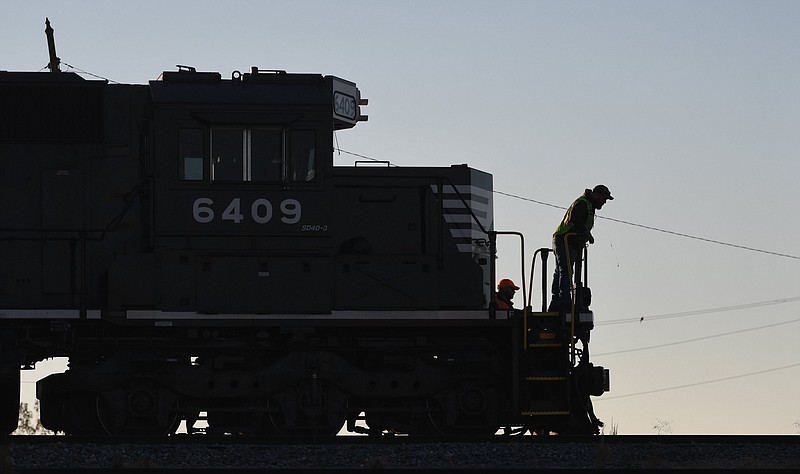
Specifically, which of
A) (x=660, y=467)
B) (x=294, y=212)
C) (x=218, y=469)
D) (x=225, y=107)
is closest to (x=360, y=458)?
(x=218, y=469)

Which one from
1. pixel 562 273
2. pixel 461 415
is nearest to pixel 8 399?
pixel 461 415

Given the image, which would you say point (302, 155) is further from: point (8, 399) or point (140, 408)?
point (8, 399)

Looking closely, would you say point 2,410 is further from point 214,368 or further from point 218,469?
point 218,469

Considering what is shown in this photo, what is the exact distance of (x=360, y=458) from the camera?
11773mm

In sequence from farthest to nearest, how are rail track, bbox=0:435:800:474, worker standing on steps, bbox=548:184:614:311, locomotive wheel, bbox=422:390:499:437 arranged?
1. worker standing on steps, bbox=548:184:614:311
2. locomotive wheel, bbox=422:390:499:437
3. rail track, bbox=0:435:800:474

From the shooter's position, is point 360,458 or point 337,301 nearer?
point 360,458

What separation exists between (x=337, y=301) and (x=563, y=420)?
3.21 meters

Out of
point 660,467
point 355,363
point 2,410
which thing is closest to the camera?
point 660,467

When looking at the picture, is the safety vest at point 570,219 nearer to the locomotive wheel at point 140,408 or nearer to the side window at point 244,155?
the side window at point 244,155

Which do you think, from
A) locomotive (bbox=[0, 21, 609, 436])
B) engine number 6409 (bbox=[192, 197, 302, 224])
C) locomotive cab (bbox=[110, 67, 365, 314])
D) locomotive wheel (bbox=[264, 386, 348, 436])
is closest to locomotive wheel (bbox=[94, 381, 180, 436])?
locomotive (bbox=[0, 21, 609, 436])

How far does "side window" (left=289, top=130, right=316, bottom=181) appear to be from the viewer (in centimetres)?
1456

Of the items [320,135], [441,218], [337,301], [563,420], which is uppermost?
[320,135]

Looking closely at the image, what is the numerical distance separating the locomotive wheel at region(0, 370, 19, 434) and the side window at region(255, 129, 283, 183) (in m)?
3.69

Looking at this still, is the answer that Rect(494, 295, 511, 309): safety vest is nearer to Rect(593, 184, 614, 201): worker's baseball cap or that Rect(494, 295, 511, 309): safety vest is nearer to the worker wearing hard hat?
the worker wearing hard hat
